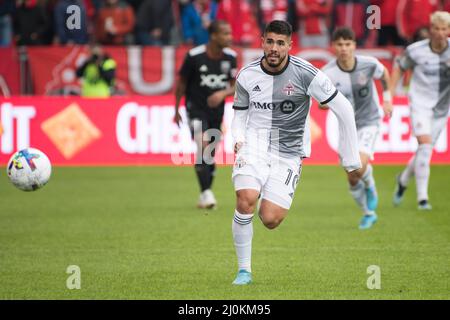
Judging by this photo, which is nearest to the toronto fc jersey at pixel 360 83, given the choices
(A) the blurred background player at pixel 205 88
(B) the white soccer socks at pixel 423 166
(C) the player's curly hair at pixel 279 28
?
(B) the white soccer socks at pixel 423 166

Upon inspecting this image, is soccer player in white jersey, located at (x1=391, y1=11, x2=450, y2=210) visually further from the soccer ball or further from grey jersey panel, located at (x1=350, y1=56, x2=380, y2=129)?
the soccer ball

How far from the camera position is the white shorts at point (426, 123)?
13.9 m

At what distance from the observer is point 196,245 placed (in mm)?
11242

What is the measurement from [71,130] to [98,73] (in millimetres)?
1991

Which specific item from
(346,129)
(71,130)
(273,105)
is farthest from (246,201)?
(71,130)

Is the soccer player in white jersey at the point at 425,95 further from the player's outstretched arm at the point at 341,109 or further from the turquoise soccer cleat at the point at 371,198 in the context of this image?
the player's outstretched arm at the point at 341,109

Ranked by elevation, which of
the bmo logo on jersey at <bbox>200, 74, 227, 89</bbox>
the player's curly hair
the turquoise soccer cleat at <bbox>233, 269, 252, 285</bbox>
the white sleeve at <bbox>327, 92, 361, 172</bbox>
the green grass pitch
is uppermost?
the player's curly hair

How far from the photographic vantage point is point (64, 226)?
41.9 feet

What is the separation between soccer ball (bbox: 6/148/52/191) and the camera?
33.1 feet

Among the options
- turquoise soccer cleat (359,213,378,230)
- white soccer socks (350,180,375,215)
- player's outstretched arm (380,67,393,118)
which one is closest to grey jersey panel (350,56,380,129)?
player's outstretched arm (380,67,393,118)

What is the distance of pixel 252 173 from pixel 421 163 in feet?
18.1

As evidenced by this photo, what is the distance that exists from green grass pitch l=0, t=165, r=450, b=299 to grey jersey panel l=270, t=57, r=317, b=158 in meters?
1.17

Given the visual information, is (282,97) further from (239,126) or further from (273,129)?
(239,126)
